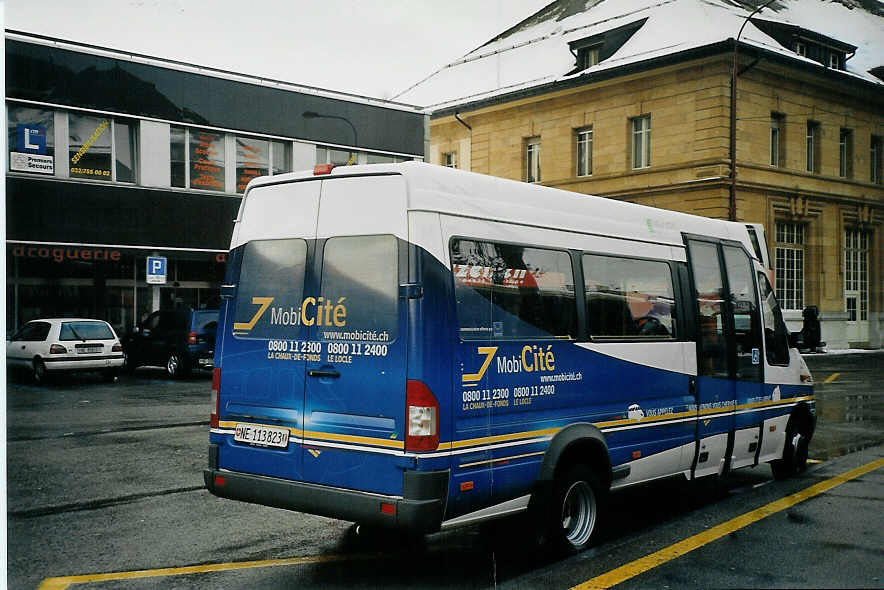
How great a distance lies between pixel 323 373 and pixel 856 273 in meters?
35.2

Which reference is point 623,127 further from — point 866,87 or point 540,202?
point 540,202

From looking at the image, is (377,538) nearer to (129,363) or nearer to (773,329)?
(773,329)

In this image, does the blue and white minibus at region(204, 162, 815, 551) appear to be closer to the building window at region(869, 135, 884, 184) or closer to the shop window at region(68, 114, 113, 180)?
the shop window at region(68, 114, 113, 180)

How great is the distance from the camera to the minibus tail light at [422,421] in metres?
5.20

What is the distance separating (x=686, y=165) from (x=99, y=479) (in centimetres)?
2657

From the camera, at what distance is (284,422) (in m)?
5.76

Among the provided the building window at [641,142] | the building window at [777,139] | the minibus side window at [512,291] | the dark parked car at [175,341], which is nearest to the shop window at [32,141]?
the dark parked car at [175,341]

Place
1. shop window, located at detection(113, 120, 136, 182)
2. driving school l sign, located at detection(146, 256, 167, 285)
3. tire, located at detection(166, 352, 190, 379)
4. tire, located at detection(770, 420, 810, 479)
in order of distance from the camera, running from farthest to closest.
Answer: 1. shop window, located at detection(113, 120, 136, 182)
2. driving school l sign, located at detection(146, 256, 167, 285)
3. tire, located at detection(166, 352, 190, 379)
4. tire, located at detection(770, 420, 810, 479)

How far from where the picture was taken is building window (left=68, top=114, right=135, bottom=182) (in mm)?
22922

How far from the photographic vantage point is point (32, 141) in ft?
73.4

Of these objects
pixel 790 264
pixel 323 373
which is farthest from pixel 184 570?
pixel 790 264

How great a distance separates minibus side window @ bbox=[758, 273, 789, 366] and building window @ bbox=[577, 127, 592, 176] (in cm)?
2567

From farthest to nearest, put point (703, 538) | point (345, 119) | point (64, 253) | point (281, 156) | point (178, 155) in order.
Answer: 1. point (345, 119)
2. point (281, 156)
3. point (178, 155)
4. point (64, 253)
5. point (703, 538)

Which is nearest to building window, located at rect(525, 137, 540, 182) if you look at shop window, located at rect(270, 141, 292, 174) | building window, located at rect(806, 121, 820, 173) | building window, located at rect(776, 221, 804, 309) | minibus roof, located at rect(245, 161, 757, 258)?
building window, located at rect(776, 221, 804, 309)
